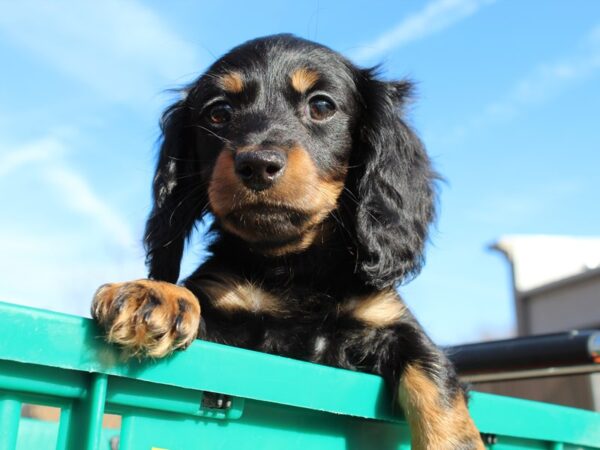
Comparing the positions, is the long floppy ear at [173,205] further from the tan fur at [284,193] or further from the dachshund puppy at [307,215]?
the tan fur at [284,193]

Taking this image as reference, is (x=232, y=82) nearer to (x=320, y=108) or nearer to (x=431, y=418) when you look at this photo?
(x=320, y=108)

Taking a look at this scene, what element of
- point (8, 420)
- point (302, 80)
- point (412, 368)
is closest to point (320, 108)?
point (302, 80)

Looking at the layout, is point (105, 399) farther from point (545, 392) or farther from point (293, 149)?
point (545, 392)

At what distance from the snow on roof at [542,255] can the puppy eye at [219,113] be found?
415cm

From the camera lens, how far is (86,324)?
1.13 meters

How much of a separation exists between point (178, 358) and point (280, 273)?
3.47 ft

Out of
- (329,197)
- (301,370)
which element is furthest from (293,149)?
(301,370)

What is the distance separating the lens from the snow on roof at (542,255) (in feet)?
20.0

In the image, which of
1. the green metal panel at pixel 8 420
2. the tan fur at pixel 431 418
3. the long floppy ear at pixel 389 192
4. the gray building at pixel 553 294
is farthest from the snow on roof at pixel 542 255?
the green metal panel at pixel 8 420

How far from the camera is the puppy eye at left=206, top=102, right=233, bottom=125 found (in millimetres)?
2439

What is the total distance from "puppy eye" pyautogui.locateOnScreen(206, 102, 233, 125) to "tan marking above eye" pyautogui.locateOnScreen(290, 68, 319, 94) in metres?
0.23

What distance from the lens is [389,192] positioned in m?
2.31

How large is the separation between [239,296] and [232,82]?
74 cm

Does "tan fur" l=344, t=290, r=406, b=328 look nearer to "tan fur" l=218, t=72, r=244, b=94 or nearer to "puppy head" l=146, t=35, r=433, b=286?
"puppy head" l=146, t=35, r=433, b=286
